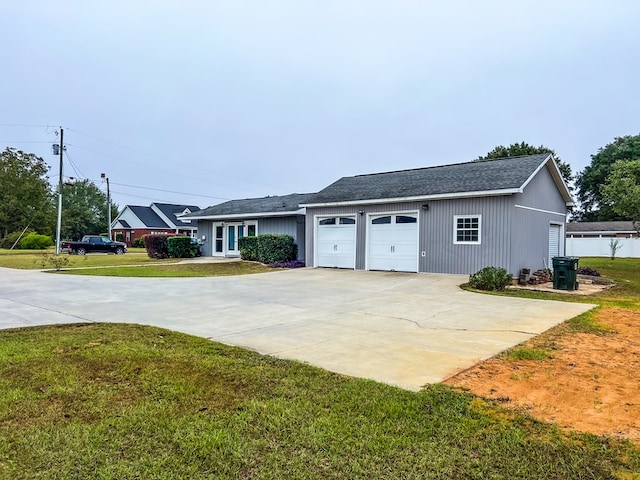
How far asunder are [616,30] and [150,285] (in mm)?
18286

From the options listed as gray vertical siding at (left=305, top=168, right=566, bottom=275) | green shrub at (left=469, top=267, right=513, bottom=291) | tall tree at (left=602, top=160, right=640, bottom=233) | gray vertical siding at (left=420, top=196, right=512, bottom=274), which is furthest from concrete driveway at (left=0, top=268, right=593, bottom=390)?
tall tree at (left=602, top=160, right=640, bottom=233)

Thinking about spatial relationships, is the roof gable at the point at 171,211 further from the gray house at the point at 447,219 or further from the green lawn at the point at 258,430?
the green lawn at the point at 258,430

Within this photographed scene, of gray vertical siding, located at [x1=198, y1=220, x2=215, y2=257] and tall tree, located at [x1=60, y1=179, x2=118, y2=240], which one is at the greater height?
tall tree, located at [x1=60, y1=179, x2=118, y2=240]

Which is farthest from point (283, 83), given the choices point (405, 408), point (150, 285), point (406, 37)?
point (405, 408)

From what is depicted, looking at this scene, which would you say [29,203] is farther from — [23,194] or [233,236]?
[233,236]

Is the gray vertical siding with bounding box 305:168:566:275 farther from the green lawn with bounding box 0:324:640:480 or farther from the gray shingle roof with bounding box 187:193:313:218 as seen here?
the green lawn with bounding box 0:324:640:480

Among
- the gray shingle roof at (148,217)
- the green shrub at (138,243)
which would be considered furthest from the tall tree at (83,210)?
the green shrub at (138,243)

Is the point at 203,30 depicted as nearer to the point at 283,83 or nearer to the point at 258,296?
the point at 283,83

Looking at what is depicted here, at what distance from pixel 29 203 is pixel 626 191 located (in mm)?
57866

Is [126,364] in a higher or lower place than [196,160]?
lower

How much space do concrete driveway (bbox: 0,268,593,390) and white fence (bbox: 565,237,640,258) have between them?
77.9ft

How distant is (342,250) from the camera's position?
59.4 ft

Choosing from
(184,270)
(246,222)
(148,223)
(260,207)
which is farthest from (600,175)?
(148,223)

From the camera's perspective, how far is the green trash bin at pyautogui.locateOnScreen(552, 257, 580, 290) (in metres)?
12.1
